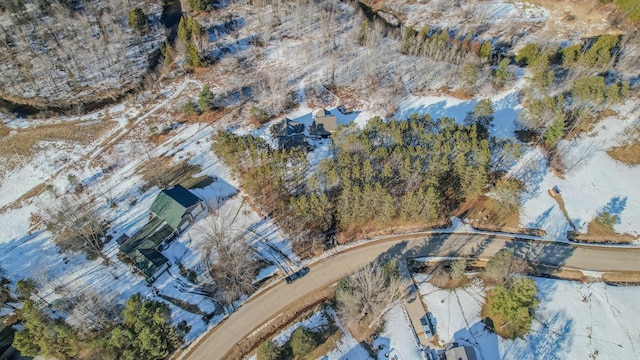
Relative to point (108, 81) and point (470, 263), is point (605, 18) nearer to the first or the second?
point (470, 263)

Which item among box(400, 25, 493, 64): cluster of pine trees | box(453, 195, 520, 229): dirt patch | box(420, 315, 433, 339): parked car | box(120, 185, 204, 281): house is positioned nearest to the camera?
box(420, 315, 433, 339): parked car

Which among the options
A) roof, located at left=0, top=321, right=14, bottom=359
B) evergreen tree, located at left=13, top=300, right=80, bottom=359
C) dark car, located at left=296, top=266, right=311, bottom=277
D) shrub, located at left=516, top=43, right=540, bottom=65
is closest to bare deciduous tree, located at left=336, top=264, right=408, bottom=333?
dark car, located at left=296, top=266, right=311, bottom=277

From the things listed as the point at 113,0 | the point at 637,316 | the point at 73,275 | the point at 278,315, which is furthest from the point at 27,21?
the point at 637,316

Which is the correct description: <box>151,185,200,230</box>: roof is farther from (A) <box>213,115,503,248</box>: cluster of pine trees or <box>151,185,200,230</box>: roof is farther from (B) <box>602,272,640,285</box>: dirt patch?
(B) <box>602,272,640,285</box>: dirt patch

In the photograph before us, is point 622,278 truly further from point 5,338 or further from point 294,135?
point 5,338

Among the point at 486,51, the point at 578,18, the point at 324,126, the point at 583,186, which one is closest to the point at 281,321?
the point at 324,126

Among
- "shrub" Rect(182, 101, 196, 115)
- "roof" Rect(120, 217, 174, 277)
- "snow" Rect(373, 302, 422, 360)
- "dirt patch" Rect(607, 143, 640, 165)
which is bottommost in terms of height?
"snow" Rect(373, 302, 422, 360)

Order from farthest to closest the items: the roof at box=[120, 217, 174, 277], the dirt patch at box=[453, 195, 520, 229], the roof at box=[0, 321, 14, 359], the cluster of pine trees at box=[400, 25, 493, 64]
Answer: the cluster of pine trees at box=[400, 25, 493, 64] < the dirt patch at box=[453, 195, 520, 229] < the roof at box=[120, 217, 174, 277] < the roof at box=[0, 321, 14, 359]
